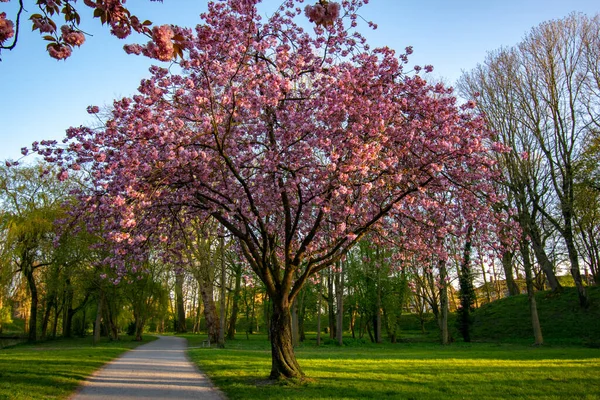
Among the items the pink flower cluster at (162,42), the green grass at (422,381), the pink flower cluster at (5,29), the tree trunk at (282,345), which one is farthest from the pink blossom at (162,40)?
the tree trunk at (282,345)

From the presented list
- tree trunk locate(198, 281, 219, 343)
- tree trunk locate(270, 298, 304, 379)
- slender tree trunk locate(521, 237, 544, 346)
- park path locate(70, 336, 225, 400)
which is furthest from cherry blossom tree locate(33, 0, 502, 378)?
tree trunk locate(198, 281, 219, 343)

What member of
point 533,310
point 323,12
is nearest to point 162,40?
point 323,12

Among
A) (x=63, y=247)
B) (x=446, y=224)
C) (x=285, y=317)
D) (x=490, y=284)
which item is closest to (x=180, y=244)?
(x=285, y=317)

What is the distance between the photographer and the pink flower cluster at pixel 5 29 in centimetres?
355

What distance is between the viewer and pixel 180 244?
13766 mm

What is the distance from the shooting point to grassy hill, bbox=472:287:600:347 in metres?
25.5

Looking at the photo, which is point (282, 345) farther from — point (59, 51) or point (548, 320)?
point (548, 320)

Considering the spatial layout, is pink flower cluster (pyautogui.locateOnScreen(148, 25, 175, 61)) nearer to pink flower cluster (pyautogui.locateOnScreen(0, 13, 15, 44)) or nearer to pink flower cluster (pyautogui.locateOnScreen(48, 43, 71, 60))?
pink flower cluster (pyautogui.locateOnScreen(48, 43, 71, 60))

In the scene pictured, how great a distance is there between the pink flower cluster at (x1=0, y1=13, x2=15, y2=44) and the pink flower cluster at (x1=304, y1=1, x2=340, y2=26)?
2.56 meters

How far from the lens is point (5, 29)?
3.57 m

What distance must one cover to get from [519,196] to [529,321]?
11.8 m

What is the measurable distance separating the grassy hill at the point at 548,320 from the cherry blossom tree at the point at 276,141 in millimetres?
17719

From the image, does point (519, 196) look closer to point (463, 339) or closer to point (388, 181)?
point (463, 339)

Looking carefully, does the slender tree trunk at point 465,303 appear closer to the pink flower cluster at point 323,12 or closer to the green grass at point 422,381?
the green grass at point 422,381
